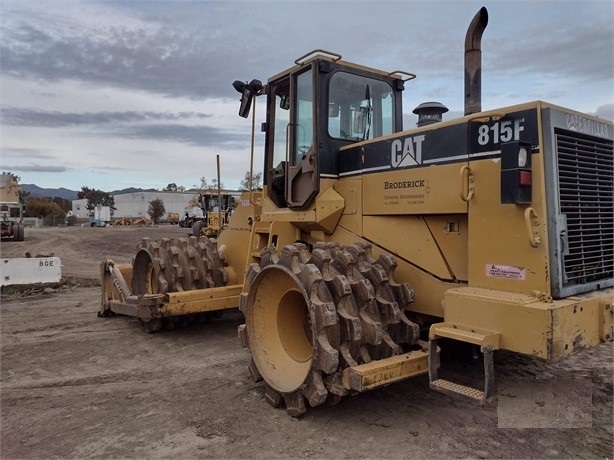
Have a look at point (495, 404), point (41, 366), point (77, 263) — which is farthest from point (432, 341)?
point (77, 263)

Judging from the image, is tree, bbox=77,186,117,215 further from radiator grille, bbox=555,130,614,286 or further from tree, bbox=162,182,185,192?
radiator grille, bbox=555,130,614,286

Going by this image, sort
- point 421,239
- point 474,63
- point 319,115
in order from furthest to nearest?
point 319,115 < point 421,239 < point 474,63

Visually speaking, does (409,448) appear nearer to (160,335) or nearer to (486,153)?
(486,153)

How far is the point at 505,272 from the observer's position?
3.62 meters

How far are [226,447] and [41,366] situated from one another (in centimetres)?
288

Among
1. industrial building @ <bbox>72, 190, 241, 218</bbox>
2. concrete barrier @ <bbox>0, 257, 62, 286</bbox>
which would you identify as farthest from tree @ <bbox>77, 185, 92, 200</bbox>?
concrete barrier @ <bbox>0, 257, 62, 286</bbox>

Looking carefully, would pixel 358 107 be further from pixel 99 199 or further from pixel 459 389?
pixel 99 199

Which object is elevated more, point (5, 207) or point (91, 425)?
point (5, 207)

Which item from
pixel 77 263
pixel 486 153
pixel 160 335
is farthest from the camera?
pixel 77 263

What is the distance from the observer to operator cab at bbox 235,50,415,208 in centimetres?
520

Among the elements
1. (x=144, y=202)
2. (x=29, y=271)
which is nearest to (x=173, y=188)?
(x=144, y=202)

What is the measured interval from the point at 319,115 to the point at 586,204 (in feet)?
8.32

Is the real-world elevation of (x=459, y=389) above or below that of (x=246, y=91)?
below

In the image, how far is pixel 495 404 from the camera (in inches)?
169
